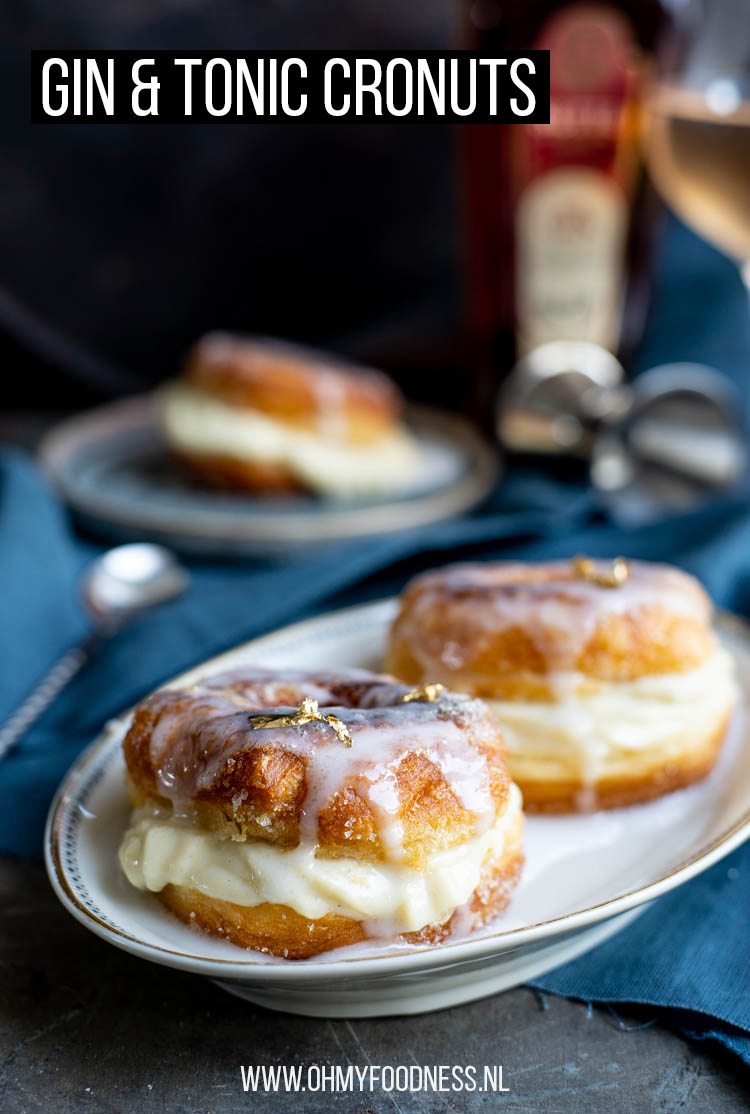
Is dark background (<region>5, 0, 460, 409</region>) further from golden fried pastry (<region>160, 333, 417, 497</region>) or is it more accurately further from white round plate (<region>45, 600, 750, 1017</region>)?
white round plate (<region>45, 600, 750, 1017</region>)

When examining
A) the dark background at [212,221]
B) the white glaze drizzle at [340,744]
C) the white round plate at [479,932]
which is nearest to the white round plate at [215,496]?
the dark background at [212,221]

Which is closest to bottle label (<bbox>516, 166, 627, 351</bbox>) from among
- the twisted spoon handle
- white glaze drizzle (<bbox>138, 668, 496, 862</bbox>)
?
the twisted spoon handle

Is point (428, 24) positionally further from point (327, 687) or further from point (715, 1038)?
point (715, 1038)

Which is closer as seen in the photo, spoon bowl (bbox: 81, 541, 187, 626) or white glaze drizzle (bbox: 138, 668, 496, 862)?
white glaze drizzle (bbox: 138, 668, 496, 862)

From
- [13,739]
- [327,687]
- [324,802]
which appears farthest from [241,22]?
[324,802]

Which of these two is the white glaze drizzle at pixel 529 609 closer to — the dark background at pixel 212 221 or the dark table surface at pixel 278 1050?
the dark table surface at pixel 278 1050
